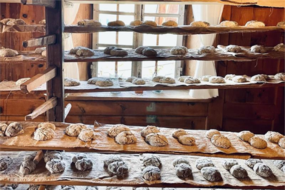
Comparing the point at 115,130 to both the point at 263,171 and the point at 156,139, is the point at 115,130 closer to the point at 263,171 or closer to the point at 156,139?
the point at 156,139

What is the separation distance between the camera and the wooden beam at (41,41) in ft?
5.42

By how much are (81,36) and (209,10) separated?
1.47m

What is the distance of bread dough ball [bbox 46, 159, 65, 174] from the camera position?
189 cm

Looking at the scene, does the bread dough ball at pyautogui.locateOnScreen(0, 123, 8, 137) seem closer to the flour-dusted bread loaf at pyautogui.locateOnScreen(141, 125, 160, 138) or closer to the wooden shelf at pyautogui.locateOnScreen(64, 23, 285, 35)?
the wooden shelf at pyautogui.locateOnScreen(64, 23, 285, 35)

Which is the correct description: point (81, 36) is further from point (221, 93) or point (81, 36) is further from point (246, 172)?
point (246, 172)

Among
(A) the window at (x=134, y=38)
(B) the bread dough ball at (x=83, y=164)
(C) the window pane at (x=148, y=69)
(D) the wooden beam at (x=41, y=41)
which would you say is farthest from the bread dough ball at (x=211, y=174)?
(C) the window pane at (x=148, y=69)

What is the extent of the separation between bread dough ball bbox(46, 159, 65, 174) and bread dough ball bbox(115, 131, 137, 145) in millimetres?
362

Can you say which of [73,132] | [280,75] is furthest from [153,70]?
[73,132]

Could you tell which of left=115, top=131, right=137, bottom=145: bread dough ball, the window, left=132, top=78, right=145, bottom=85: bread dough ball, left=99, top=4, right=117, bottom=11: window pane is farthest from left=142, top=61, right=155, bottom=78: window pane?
left=115, top=131, right=137, bottom=145: bread dough ball

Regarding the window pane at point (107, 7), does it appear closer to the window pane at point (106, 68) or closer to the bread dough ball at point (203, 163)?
the window pane at point (106, 68)

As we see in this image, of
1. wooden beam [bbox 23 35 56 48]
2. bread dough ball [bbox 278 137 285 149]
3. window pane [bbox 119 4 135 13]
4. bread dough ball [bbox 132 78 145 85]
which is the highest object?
window pane [bbox 119 4 135 13]

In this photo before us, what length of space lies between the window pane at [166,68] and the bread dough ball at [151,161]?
2.03 m

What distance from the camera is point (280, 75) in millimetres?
3150

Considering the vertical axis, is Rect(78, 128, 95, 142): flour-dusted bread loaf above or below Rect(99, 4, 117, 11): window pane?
below
